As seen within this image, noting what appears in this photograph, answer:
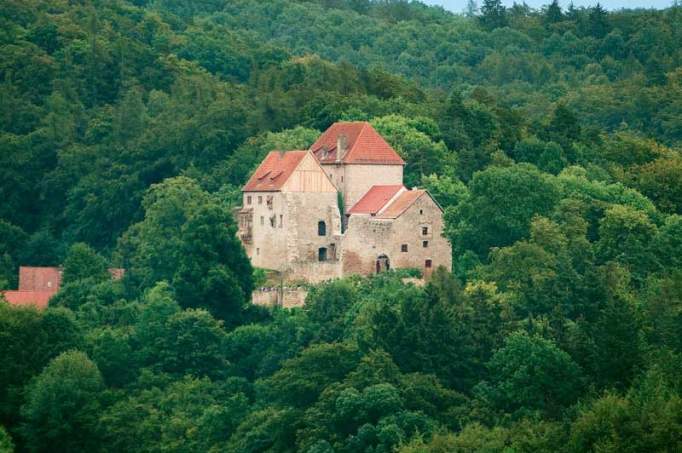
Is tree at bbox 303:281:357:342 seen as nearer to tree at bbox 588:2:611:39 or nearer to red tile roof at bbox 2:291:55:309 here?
red tile roof at bbox 2:291:55:309

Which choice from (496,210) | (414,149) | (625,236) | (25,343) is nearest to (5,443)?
(25,343)

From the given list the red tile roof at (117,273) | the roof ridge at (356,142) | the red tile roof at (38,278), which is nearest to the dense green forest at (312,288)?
the red tile roof at (117,273)

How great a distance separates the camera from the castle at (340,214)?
260 feet

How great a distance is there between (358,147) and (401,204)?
4.44 m

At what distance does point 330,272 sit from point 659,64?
7155 centimetres

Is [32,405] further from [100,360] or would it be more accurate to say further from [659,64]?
[659,64]

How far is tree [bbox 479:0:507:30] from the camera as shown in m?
180

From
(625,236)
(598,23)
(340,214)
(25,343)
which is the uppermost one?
(598,23)

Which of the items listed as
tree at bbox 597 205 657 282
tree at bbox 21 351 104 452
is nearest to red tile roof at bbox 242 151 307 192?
tree at bbox 21 351 104 452

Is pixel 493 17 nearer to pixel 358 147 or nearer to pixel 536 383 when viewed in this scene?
pixel 358 147

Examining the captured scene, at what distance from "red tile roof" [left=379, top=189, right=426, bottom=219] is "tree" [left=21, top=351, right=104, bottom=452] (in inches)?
534

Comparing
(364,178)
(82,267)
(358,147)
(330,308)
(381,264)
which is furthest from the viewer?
(82,267)

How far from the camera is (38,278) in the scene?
93.4m

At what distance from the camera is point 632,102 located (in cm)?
13300
